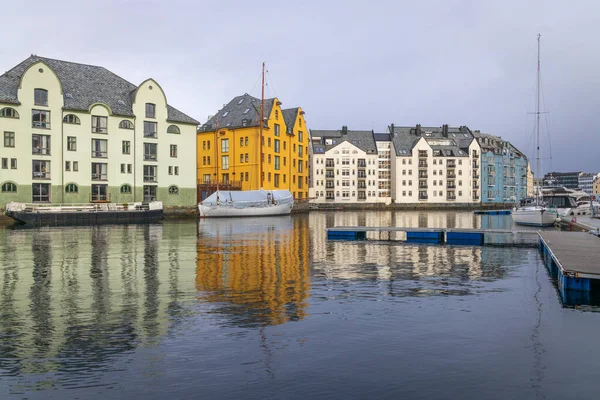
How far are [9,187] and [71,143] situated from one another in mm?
10259

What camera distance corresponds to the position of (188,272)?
84.3ft

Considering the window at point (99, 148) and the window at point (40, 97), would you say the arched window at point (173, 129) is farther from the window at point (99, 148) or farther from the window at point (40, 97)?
the window at point (40, 97)

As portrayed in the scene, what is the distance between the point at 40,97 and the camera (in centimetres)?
7331

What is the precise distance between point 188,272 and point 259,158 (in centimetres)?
7741

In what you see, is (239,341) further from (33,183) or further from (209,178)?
(209,178)

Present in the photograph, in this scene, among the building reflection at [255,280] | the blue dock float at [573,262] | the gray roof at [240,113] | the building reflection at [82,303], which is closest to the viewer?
the building reflection at [82,303]

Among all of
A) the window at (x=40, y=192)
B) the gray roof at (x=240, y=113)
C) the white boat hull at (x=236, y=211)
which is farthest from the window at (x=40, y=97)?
the gray roof at (x=240, y=113)

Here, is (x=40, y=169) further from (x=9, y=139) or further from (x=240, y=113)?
(x=240, y=113)

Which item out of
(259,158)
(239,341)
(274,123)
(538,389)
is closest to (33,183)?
(259,158)

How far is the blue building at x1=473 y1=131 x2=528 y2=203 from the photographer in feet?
544

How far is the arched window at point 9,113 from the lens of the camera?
70188mm

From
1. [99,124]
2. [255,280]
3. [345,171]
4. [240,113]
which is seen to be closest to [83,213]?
[99,124]

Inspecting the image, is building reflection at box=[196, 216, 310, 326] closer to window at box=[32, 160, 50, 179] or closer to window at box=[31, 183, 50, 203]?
window at box=[31, 183, 50, 203]

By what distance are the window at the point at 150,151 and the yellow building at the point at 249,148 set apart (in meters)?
14.8
